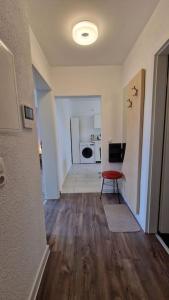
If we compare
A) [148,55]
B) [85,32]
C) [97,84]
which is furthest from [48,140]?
[148,55]

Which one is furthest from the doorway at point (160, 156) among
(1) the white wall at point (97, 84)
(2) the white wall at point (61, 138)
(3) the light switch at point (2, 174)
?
(2) the white wall at point (61, 138)

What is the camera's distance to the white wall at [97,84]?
281 centimetres

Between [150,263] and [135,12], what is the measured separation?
252 centimetres

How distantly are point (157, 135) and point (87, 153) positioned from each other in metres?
4.39

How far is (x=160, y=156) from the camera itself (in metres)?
1.69

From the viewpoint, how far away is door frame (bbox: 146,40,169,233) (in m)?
1.56

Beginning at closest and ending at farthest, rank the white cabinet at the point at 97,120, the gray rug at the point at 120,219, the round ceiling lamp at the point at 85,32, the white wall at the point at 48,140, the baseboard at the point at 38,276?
the baseboard at the point at 38,276
the round ceiling lamp at the point at 85,32
the gray rug at the point at 120,219
the white wall at the point at 48,140
the white cabinet at the point at 97,120

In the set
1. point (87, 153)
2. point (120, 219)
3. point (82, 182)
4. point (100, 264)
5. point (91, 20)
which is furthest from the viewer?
point (87, 153)

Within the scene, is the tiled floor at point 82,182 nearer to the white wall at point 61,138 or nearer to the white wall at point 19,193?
the white wall at point 61,138

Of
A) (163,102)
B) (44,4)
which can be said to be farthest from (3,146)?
(163,102)

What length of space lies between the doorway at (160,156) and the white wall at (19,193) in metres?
1.26

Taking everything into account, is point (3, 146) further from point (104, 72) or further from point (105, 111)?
point (104, 72)

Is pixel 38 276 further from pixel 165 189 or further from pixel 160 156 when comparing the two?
pixel 160 156

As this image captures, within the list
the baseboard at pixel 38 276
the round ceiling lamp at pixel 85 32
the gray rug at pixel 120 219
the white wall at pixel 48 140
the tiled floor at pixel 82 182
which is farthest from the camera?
the tiled floor at pixel 82 182
